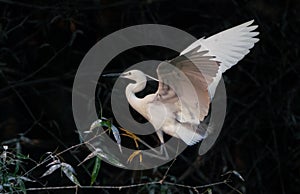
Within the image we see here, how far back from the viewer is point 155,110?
150cm

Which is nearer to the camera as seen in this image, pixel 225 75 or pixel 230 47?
pixel 230 47

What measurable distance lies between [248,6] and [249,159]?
650 millimetres

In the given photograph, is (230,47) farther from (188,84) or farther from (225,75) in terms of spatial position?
(225,75)

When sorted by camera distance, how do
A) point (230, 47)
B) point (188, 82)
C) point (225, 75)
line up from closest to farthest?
point (188, 82), point (230, 47), point (225, 75)

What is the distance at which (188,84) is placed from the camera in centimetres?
146

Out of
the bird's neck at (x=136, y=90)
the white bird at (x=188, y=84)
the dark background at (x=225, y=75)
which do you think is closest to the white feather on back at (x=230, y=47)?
the white bird at (x=188, y=84)

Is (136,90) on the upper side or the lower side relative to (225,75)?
upper

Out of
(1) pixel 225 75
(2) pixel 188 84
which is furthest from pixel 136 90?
(1) pixel 225 75

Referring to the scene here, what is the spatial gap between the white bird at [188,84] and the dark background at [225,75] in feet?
3.01

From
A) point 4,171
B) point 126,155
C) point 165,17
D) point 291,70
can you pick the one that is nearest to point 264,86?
point 291,70

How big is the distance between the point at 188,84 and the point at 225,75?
3.63 ft

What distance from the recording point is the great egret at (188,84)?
1.40 m

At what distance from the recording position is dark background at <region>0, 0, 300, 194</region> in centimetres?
252

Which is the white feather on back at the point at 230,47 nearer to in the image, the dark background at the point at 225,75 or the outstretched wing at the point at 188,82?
the outstretched wing at the point at 188,82
